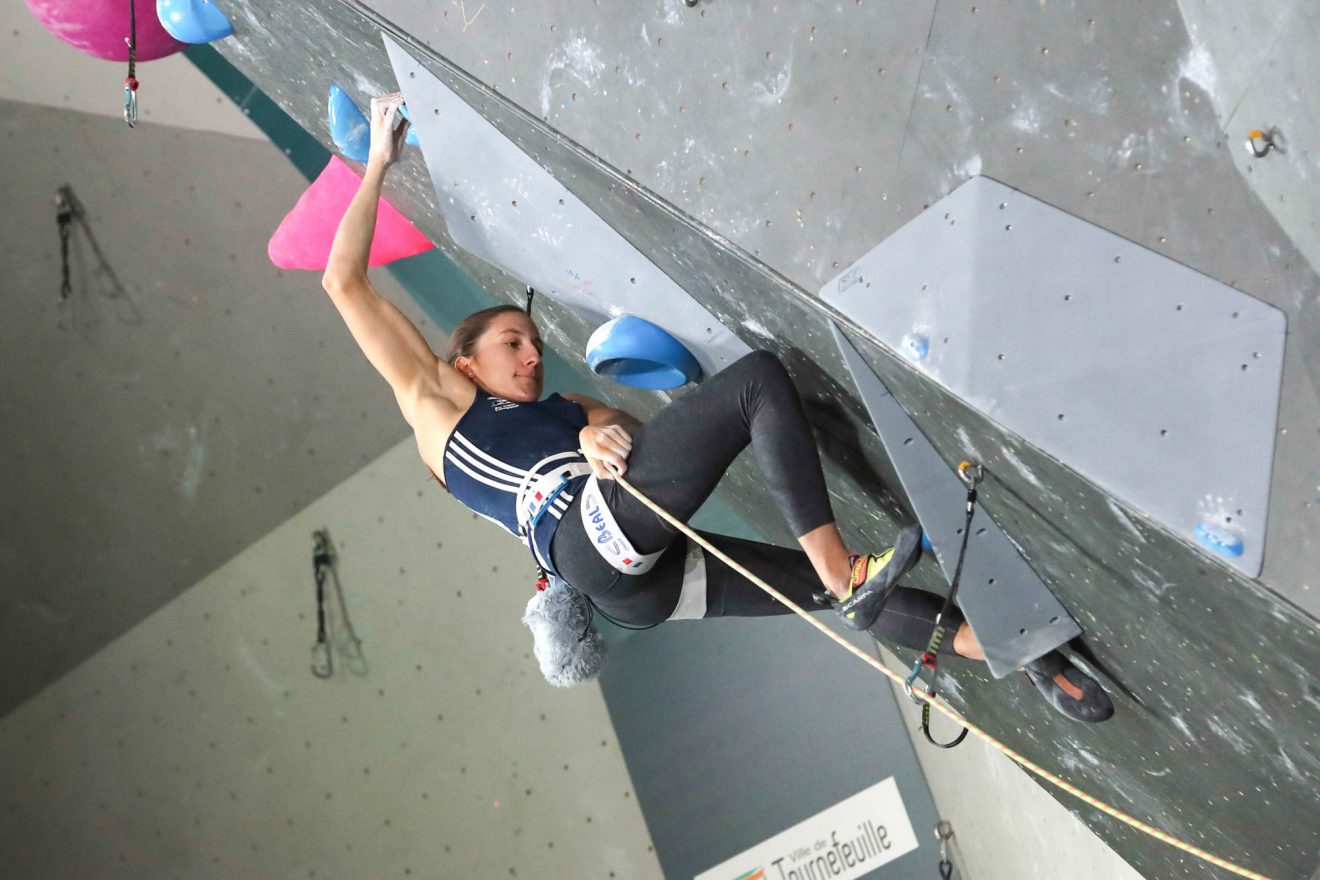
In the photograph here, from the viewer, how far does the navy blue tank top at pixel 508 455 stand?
1796mm

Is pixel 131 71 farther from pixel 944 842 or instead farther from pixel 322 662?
pixel 944 842

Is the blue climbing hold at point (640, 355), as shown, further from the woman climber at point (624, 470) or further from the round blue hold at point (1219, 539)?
the round blue hold at point (1219, 539)

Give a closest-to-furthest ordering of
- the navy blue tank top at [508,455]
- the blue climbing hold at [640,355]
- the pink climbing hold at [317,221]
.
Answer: the blue climbing hold at [640,355], the navy blue tank top at [508,455], the pink climbing hold at [317,221]

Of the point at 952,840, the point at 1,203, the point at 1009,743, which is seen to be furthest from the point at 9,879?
the point at 1009,743

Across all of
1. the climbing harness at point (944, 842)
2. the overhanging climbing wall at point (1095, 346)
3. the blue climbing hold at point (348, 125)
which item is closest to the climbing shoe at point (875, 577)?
the overhanging climbing wall at point (1095, 346)

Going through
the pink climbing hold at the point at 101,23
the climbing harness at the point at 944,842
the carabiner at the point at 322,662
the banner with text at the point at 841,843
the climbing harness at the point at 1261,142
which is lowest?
the climbing harness at the point at 944,842

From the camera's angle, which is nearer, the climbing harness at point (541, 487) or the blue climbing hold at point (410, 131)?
the climbing harness at point (541, 487)

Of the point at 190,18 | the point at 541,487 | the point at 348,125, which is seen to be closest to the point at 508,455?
the point at 541,487

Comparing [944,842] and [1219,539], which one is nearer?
[1219,539]

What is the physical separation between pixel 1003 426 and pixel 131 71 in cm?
187

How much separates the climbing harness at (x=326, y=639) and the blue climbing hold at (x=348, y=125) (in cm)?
207

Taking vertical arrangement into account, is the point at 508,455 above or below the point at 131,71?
below

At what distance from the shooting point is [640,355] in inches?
66.5

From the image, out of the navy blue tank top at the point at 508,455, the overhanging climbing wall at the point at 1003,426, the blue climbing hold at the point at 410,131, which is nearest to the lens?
the overhanging climbing wall at the point at 1003,426
